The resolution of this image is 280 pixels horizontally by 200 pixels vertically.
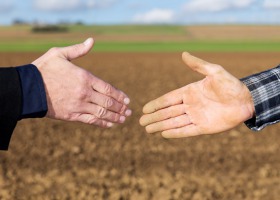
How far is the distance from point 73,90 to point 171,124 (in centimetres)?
87

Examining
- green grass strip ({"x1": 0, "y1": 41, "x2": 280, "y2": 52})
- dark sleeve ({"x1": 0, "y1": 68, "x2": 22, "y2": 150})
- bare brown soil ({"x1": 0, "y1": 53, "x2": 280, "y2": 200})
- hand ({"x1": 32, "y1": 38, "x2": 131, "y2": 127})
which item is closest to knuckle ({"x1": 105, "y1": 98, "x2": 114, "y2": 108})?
hand ({"x1": 32, "y1": 38, "x2": 131, "y2": 127})

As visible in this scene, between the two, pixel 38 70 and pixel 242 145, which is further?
pixel 242 145

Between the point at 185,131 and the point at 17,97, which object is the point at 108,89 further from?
the point at 17,97

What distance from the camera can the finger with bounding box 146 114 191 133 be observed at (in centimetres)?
454

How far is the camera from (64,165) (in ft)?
29.8

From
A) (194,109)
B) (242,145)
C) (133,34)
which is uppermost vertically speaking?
(194,109)

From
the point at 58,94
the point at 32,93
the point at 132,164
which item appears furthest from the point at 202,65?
the point at 132,164

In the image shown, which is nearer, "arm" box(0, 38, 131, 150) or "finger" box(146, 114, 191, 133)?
"arm" box(0, 38, 131, 150)

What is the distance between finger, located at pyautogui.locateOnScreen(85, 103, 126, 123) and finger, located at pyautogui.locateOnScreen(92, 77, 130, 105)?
0.40ft

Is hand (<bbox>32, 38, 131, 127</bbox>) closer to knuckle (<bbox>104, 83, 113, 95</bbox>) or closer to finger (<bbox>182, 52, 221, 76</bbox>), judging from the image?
knuckle (<bbox>104, 83, 113, 95</bbox>)

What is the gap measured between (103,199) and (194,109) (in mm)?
3471

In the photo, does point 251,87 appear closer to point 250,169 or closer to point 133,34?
point 250,169

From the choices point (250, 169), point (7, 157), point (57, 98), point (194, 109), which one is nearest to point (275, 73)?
point (194, 109)

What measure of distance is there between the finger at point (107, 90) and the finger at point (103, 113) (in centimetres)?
12
